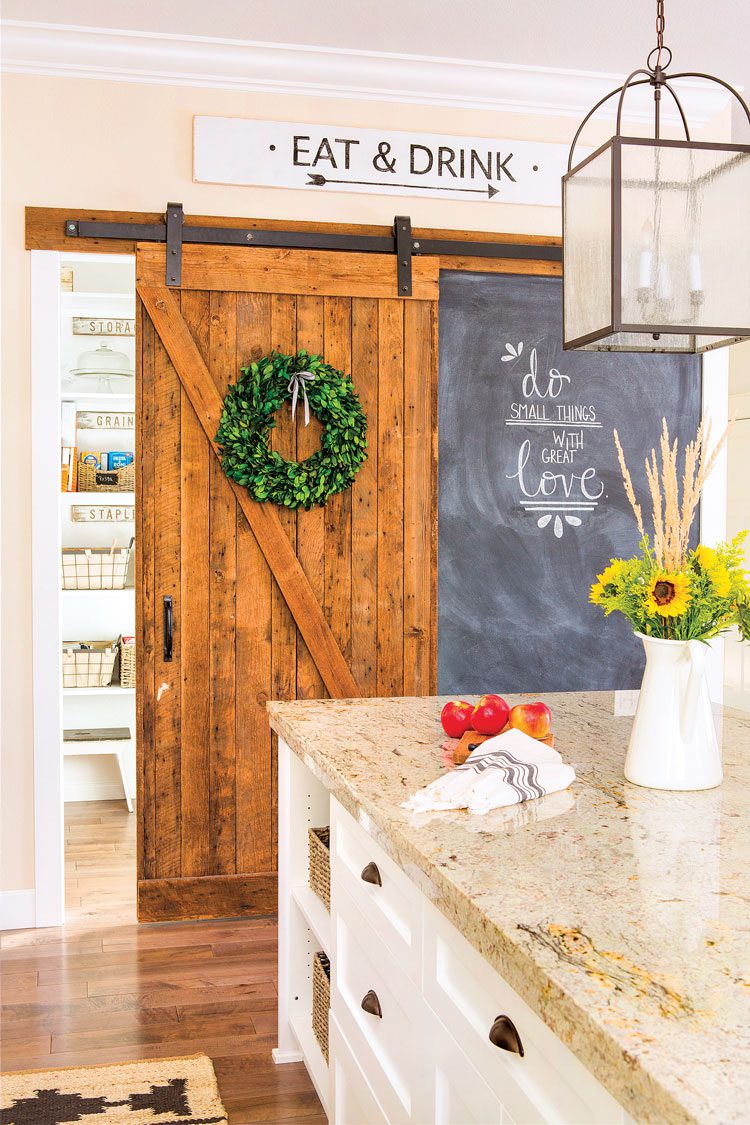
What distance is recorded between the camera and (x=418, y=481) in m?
3.80

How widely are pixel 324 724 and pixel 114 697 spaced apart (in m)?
3.35

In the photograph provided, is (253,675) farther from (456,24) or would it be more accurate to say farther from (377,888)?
(456,24)

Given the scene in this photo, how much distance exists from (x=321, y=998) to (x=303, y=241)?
2.50 meters

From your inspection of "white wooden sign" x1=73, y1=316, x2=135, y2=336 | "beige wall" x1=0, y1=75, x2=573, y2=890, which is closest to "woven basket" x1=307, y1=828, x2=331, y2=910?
"beige wall" x1=0, y1=75, x2=573, y2=890

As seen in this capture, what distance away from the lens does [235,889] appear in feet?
11.9

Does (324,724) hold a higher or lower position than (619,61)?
lower

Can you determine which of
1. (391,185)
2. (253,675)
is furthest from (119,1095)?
(391,185)

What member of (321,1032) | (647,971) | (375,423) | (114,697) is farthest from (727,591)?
(114,697)

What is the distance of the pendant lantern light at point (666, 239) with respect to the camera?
167 cm

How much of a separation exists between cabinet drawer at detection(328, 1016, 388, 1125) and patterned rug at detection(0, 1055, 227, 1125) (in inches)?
17.5

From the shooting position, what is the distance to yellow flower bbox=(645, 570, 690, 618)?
166 cm

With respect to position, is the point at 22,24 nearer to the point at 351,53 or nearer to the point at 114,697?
the point at 351,53

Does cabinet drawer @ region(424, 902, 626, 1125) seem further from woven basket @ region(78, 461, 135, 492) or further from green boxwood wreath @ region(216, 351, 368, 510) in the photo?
woven basket @ region(78, 461, 135, 492)

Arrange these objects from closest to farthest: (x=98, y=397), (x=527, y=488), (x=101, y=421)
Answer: (x=527, y=488) < (x=98, y=397) < (x=101, y=421)
